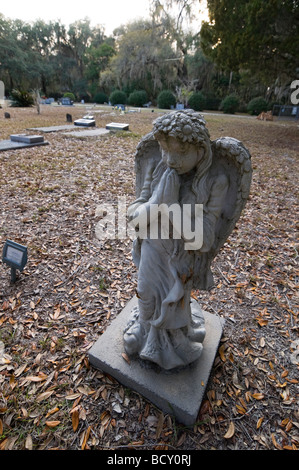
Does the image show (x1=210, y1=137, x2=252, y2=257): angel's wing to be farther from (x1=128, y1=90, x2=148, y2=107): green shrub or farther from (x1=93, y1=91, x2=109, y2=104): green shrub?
(x1=93, y1=91, x2=109, y2=104): green shrub

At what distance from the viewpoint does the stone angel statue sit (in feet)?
4.32

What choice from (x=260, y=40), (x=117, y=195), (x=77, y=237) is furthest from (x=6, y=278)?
(x=260, y=40)

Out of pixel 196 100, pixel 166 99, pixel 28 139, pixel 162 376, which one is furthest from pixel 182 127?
pixel 166 99

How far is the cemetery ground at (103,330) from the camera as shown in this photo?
1788 mm

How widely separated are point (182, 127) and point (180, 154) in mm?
137

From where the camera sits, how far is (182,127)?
1.21 meters

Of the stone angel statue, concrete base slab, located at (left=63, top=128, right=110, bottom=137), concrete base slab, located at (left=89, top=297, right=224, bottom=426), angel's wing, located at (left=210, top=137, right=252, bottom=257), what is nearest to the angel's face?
the stone angel statue

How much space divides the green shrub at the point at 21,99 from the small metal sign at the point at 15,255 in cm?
2246

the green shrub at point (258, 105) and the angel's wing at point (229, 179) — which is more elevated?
the green shrub at point (258, 105)

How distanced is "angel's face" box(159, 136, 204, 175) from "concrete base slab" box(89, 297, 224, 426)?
4.73 feet

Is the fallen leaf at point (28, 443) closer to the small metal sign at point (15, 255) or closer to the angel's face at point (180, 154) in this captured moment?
the small metal sign at point (15, 255)

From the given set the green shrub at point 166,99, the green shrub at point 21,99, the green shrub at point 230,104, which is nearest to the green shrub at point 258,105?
the green shrub at point 230,104

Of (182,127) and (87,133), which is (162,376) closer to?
(182,127)

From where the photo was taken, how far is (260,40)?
407 inches
